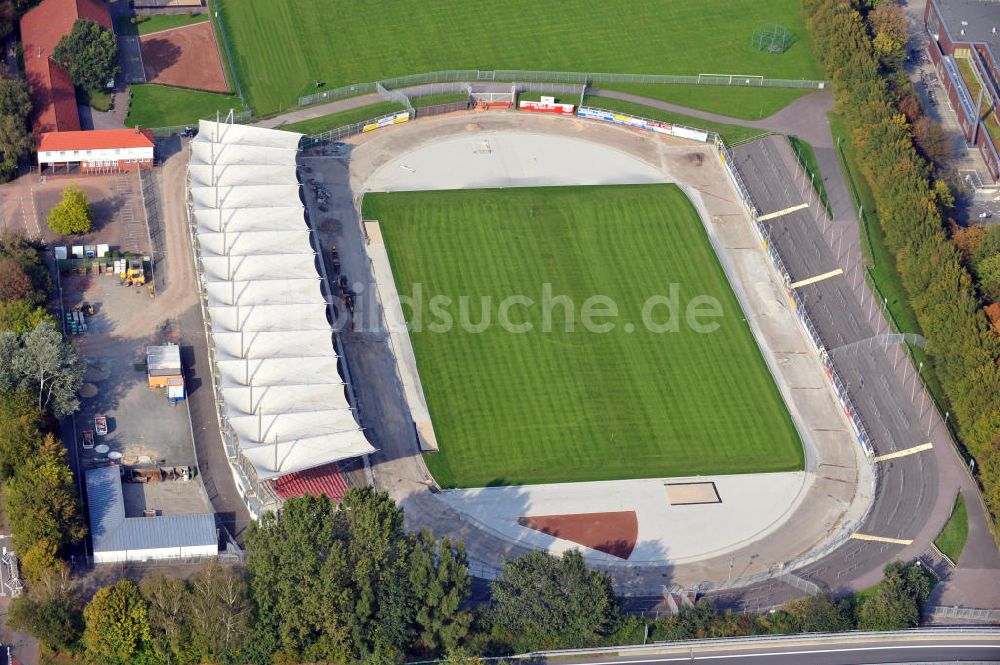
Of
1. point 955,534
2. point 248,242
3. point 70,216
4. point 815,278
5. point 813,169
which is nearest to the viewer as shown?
point 955,534

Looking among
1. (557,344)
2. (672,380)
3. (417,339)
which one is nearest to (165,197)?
(417,339)

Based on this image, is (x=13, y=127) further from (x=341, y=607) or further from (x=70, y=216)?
(x=341, y=607)

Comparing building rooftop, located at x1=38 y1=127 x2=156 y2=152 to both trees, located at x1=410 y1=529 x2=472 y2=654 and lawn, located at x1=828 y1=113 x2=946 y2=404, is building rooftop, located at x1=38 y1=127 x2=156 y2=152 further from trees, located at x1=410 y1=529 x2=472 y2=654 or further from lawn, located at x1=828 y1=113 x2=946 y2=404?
lawn, located at x1=828 y1=113 x2=946 y2=404

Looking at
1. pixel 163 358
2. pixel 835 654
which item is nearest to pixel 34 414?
A: pixel 163 358

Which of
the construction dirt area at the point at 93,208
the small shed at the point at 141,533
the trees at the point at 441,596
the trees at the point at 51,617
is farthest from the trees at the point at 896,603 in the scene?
the construction dirt area at the point at 93,208

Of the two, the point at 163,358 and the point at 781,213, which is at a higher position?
the point at 781,213

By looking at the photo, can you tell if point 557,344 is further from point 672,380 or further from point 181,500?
point 181,500

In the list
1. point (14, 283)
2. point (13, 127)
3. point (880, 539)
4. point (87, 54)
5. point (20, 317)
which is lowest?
point (880, 539)
